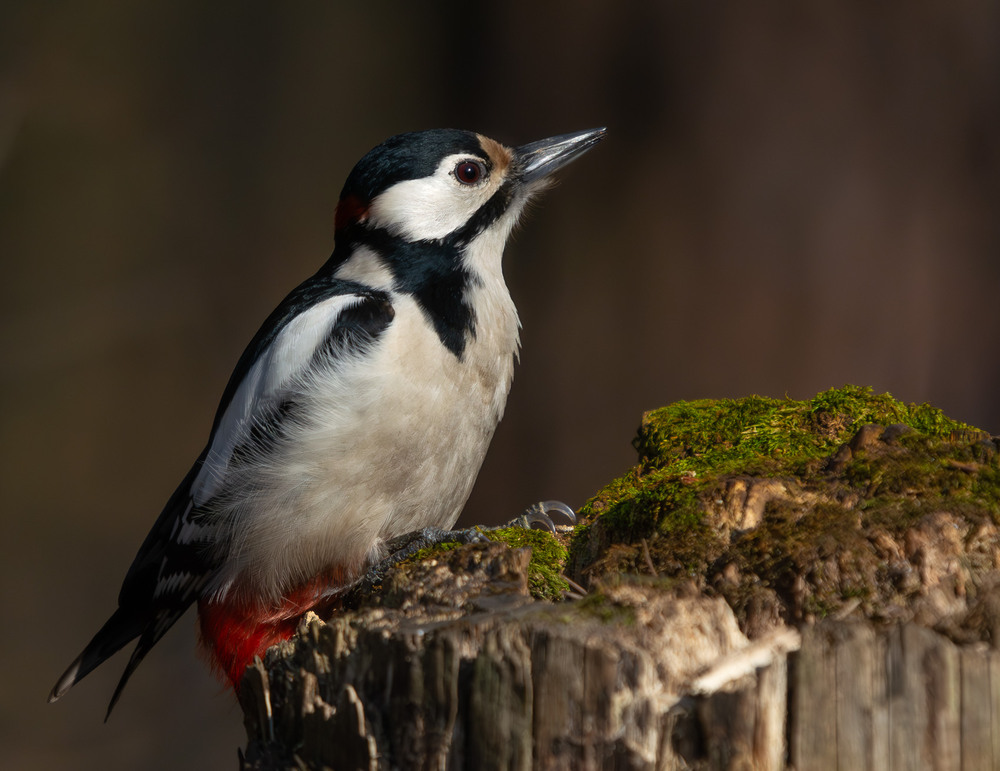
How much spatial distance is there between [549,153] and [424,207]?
60 cm

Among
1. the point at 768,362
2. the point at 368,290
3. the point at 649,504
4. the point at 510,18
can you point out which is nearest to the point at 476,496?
the point at 768,362

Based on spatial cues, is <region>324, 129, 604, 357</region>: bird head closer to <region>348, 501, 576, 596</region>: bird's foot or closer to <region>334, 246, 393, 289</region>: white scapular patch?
<region>334, 246, 393, 289</region>: white scapular patch

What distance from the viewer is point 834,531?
4.93ft

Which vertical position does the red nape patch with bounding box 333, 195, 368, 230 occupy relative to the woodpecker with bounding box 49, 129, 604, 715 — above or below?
above

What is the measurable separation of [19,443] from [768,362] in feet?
16.5

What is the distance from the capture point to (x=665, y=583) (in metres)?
→ 1.38

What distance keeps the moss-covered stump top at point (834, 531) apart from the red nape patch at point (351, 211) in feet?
4.78

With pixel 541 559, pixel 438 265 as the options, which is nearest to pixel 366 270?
pixel 438 265

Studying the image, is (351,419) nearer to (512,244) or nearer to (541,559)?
(541,559)

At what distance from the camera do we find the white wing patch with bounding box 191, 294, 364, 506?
9.27 feet

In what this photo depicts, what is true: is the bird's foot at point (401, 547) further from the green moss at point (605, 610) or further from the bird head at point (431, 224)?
the green moss at point (605, 610)

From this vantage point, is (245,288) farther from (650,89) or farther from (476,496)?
(650,89)

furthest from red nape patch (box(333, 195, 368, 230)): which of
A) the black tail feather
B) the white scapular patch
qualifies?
the black tail feather

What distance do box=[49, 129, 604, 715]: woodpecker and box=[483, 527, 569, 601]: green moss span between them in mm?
439
